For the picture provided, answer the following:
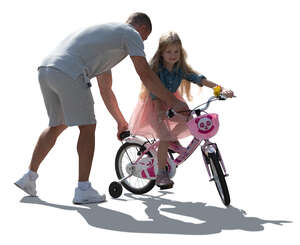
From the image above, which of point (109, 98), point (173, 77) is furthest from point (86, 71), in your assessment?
point (173, 77)

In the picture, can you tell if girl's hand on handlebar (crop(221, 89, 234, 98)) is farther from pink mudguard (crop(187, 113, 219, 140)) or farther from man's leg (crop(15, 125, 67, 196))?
man's leg (crop(15, 125, 67, 196))

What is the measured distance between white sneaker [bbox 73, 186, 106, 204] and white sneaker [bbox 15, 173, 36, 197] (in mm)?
563

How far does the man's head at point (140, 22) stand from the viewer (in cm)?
603

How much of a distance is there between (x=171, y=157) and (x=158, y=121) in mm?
451

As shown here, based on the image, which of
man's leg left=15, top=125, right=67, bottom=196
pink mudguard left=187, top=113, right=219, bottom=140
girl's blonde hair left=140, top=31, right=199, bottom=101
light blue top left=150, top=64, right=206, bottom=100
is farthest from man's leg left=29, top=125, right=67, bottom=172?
pink mudguard left=187, top=113, right=219, bottom=140

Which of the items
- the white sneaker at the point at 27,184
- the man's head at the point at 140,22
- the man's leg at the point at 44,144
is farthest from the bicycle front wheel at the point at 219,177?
the white sneaker at the point at 27,184

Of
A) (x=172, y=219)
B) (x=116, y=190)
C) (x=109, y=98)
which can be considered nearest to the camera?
(x=172, y=219)

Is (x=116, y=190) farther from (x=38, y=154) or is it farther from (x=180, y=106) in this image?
(x=180, y=106)

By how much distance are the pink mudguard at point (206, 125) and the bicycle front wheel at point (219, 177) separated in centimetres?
22

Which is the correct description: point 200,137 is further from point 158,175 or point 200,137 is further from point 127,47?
point 127,47

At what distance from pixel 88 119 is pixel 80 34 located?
81 centimetres

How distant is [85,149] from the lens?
6.03 metres

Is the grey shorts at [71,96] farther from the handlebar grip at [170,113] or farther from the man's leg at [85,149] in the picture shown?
the handlebar grip at [170,113]

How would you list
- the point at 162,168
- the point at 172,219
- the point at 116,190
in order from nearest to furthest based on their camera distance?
the point at 172,219
the point at 162,168
the point at 116,190
